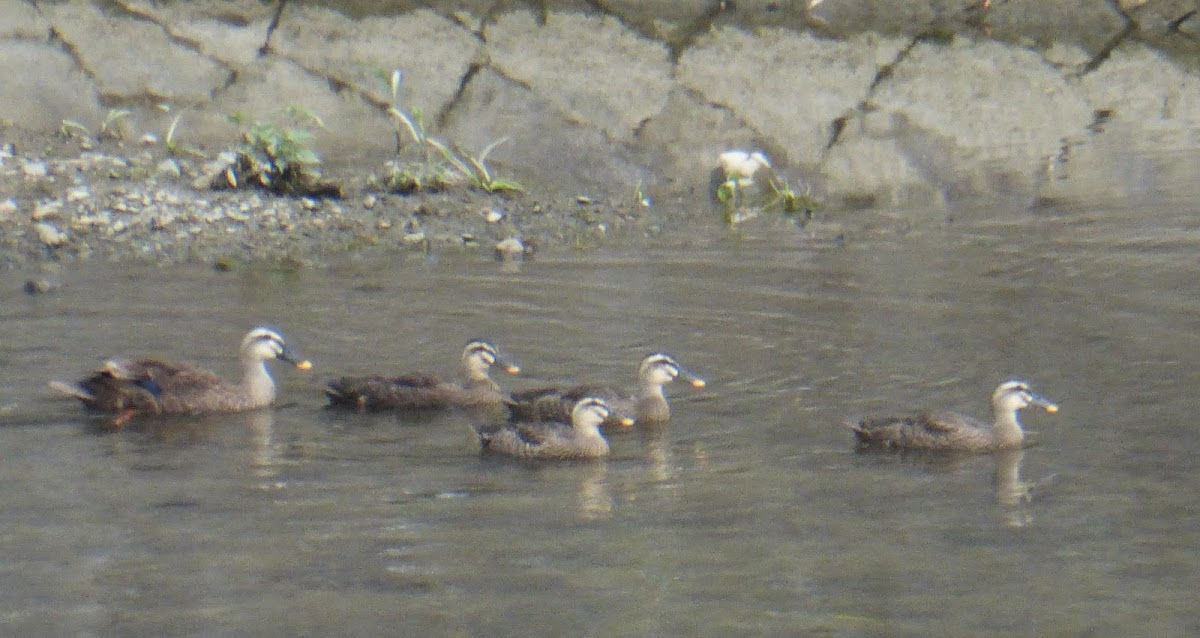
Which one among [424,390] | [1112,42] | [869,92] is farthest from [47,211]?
[1112,42]

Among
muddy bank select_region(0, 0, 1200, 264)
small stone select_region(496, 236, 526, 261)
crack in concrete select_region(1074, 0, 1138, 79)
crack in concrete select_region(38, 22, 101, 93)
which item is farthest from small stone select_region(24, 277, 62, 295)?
crack in concrete select_region(1074, 0, 1138, 79)

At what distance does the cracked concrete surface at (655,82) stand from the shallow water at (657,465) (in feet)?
7.36

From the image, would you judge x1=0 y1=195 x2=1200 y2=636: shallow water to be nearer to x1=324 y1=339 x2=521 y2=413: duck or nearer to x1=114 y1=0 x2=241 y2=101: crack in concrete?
x1=324 y1=339 x2=521 y2=413: duck

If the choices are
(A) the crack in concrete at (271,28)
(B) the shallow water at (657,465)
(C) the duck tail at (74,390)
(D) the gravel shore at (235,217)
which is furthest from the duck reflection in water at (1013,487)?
(A) the crack in concrete at (271,28)

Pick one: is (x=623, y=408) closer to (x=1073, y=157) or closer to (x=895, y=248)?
(x=895, y=248)

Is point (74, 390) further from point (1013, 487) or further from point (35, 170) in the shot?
point (35, 170)

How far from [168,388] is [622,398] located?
2005mm

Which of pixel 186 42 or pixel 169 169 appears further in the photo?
pixel 186 42

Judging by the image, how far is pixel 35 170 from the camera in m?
13.1

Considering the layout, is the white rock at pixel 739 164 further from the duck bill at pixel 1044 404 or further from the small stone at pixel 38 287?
the duck bill at pixel 1044 404

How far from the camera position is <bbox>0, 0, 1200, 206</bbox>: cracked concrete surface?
47.0 ft

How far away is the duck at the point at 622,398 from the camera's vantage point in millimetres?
8719

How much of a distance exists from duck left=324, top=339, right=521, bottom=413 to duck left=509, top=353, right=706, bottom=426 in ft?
0.73

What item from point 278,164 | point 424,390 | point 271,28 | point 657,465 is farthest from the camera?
point 271,28
